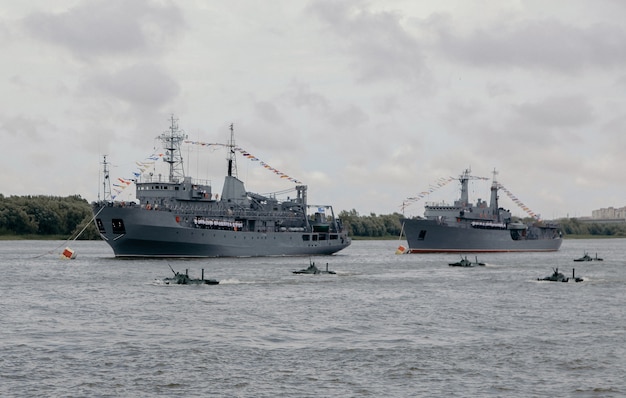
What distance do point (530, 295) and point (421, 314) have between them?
1531cm

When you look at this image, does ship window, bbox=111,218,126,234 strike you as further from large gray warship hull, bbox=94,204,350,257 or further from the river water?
the river water

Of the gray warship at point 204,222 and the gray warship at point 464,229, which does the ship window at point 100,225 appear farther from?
the gray warship at point 464,229

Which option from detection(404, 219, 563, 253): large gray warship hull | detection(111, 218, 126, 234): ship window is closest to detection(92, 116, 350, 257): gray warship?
detection(111, 218, 126, 234): ship window

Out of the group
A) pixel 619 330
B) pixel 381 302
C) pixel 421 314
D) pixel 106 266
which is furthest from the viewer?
pixel 106 266

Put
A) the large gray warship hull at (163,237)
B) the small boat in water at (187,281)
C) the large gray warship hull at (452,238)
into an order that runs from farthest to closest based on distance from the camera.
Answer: the large gray warship hull at (452,238) < the large gray warship hull at (163,237) < the small boat in water at (187,281)

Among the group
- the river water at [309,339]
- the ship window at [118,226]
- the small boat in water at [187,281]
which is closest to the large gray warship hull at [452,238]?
the ship window at [118,226]

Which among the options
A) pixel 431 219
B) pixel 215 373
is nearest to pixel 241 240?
pixel 431 219

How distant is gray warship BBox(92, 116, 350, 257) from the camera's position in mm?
99188

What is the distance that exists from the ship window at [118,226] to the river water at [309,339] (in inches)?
1123

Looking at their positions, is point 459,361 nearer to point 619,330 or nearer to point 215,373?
point 215,373

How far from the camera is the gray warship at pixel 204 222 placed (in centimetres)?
9919

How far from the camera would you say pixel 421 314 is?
49.1 metres

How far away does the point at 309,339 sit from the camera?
128 feet

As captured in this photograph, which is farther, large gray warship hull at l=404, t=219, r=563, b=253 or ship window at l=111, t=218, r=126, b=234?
large gray warship hull at l=404, t=219, r=563, b=253
